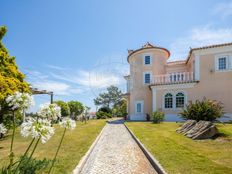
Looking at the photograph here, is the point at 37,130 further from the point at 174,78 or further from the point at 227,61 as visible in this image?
the point at 227,61

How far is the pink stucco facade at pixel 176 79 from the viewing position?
2172cm

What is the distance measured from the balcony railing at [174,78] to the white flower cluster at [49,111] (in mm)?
21905

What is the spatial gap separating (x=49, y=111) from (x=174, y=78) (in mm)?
23482

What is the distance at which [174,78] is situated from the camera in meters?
24.8

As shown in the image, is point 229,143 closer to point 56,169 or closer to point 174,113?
point 56,169

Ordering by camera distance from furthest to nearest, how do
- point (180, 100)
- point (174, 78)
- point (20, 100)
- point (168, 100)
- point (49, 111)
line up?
point (174, 78)
point (168, 100)
point (180, 100)
point (49, 111)
point (20, 100)

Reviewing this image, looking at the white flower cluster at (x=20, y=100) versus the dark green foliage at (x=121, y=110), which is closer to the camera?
the white flower cluster at (x=20, y=100)

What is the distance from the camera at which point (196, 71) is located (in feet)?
74.7

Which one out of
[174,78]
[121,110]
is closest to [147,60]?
[174,78]

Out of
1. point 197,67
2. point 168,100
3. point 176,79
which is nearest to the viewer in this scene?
point 197,67

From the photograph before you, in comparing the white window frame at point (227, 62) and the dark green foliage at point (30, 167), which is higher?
the white window frame at point (227, 62)

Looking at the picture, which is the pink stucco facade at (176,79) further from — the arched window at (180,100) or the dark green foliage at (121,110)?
the dark green foliage at (121,110)

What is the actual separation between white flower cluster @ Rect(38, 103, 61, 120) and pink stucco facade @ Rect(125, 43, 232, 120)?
21829mm

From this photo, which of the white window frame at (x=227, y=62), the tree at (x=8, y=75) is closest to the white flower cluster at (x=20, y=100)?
the tree at (x=8, y=75)
